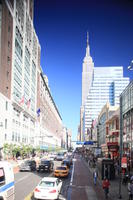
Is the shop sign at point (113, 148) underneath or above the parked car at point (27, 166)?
above

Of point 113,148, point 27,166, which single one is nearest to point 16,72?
point 113,148

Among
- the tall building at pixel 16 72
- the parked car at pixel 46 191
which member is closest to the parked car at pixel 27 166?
the parked car at pixel 46 191

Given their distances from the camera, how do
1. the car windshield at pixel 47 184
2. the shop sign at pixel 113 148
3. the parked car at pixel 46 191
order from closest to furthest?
the parked car at pixel 46 191 < the car windshield at pixel 47 184 < the shop sign at pixel 113 148

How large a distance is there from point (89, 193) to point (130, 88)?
2431cm

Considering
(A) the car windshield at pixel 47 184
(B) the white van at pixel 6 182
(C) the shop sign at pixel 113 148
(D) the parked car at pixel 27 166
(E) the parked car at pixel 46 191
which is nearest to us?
(B) the white van at pixel 6 182

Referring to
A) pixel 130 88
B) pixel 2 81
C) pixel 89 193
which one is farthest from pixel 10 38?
pixel 89 193

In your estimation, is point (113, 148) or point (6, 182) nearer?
point (6, 182)

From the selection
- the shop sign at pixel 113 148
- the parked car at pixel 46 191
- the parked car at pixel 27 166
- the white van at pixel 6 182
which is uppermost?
the white van at pixel 6 182

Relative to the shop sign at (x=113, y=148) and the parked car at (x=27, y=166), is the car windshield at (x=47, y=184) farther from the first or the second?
the shop sign at (x=113, y=148)

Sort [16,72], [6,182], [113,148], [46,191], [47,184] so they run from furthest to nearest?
[16,72] < [113,148] < [47,184] < [46,191] < [6,182]

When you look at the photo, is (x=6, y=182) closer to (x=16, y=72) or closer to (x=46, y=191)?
(x=46, y=191)

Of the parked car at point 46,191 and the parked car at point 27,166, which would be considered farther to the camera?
the parked car at point 27,166

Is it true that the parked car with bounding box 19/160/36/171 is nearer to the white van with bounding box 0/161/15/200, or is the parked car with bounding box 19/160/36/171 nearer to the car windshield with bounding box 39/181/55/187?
the car windshield with bounding box 39/181/55/187

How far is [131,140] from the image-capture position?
4281 centimetres
